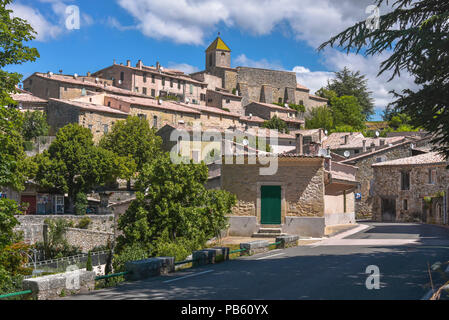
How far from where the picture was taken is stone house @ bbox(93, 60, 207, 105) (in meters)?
85.8

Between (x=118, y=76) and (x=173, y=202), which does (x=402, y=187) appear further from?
(x=118, y=76)

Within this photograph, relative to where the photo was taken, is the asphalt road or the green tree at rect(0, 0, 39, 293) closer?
the asphalt road

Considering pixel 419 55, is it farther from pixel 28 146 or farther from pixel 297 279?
Result: pixel 28 146

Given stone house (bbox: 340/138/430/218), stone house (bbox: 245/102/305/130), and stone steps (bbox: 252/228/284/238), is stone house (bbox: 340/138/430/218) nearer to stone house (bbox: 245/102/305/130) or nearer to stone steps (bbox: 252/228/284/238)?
stone steps (bbox: 252/228/284/238)

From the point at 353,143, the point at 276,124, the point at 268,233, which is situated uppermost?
the point at 276,124

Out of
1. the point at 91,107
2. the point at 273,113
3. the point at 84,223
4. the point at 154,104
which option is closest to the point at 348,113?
the point at 273,113

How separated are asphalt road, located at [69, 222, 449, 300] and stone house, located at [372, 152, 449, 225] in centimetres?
2908

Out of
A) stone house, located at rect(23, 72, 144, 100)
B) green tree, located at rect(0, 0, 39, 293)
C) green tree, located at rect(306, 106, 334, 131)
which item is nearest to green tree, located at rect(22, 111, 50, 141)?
stone house, located at rect(23, 72, 144, 100)

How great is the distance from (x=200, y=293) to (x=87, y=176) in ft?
141

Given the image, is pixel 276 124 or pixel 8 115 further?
pixel 276 124

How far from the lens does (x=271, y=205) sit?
81.4ft

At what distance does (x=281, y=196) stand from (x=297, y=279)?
1431 centimetres

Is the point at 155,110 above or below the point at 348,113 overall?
below

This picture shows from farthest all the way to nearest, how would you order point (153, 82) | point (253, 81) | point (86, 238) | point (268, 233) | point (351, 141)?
point (253, 81)
point (153, 82)
point (351, 141)
point (86, 238)
point (268, 233)
